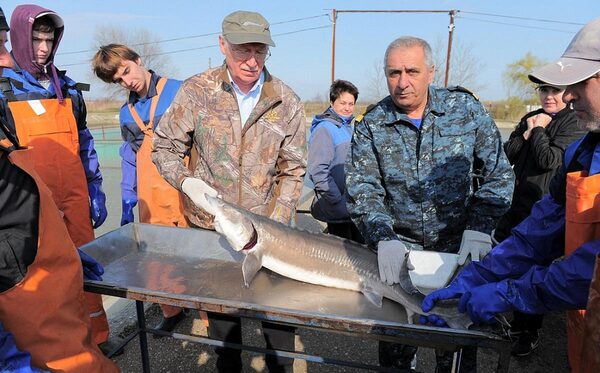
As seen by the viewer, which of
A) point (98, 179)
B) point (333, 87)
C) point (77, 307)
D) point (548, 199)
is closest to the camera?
Answer: point (77, 307)

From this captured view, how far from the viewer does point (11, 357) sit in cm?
153

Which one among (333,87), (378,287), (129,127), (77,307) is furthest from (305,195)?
(77,307)

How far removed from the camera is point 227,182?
9.84 feet

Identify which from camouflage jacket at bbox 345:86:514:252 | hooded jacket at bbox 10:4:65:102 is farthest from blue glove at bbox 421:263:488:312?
hooded jacket at bbox 10:4:65:102

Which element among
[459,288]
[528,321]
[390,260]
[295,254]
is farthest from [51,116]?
[528,321]

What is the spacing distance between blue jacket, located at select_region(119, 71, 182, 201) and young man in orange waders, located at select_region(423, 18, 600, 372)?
124 inches

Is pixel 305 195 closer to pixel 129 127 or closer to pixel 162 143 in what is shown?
pixel 129 127

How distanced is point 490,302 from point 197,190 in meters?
1.85

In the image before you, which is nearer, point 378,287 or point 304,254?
point 378,287

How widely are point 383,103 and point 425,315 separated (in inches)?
59.8

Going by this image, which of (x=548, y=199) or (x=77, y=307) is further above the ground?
(x=548, y=199)

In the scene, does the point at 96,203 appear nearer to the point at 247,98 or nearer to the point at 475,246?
the point at 247,98

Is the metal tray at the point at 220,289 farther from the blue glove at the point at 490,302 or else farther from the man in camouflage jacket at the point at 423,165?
the man in camouflage jacket at the point at 423,165

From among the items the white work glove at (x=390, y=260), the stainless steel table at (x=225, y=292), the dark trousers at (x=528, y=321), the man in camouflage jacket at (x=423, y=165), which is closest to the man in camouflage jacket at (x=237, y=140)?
the stainless steel table at (x=225, y=292)
